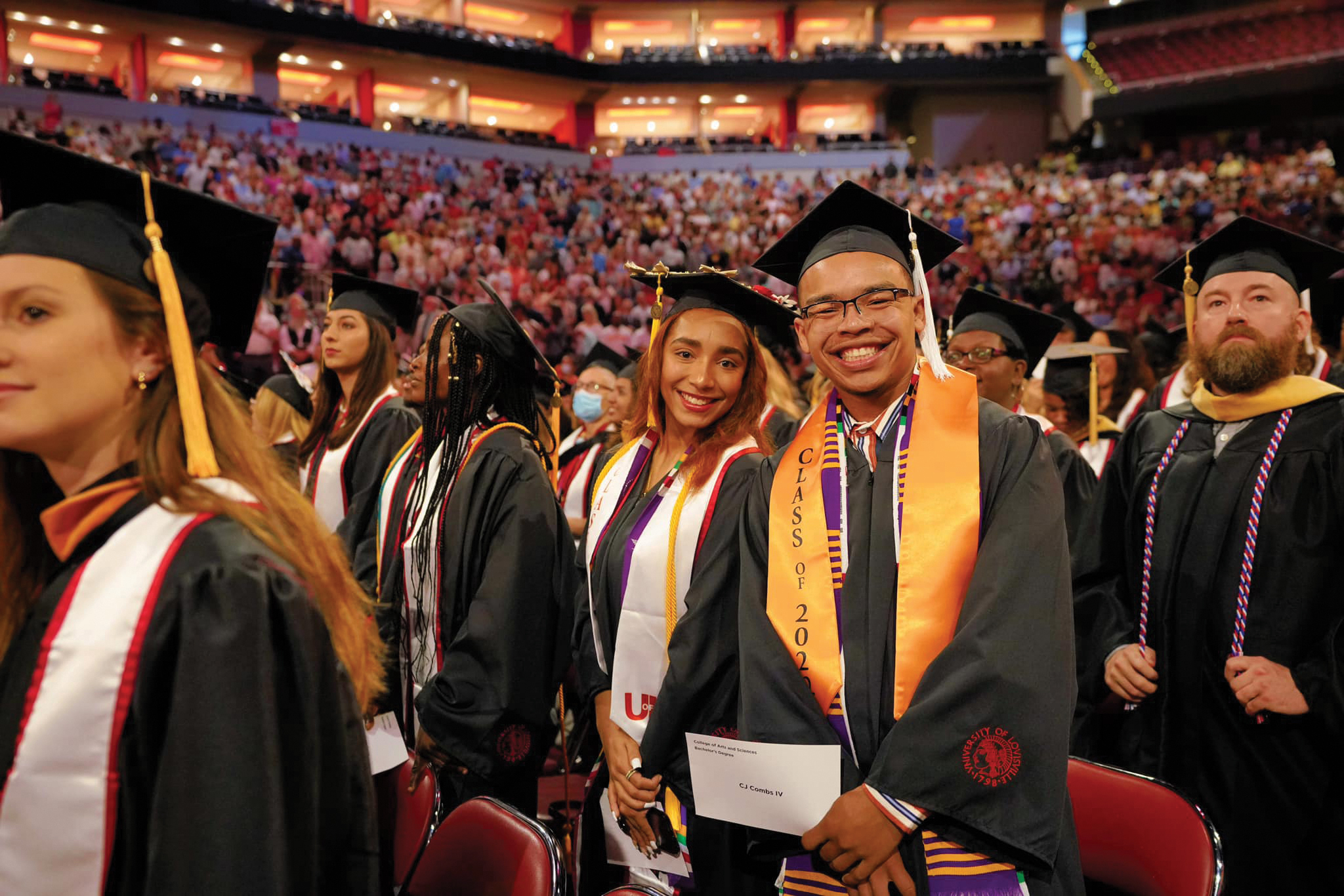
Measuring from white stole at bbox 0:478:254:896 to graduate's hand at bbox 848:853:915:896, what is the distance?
1244 mm

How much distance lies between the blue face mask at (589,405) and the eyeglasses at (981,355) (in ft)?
10.6

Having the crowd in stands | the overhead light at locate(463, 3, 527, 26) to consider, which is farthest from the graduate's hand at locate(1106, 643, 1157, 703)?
the overhead light at locate(463, 3, 527, 26)

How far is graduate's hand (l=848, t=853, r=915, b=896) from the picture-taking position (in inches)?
68.4

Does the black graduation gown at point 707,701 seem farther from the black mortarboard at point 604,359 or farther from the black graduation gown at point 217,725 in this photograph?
the black mortarboard at point 604,359

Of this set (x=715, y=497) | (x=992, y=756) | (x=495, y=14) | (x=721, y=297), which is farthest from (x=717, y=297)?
(x=495, y=14)

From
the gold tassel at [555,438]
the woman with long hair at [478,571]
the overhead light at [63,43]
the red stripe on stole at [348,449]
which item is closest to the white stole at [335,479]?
the red stripe on stole at [348,449]

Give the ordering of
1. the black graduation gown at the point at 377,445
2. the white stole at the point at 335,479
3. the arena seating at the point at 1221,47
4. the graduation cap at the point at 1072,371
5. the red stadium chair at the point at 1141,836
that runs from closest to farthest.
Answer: the red stadium chair at the point at 1141,836
the black graduation gown at the point at 377,445
the white stole at the point at 335,479
the graduation cap at the point at 1072,371
the arena seating at the point at 1221,47

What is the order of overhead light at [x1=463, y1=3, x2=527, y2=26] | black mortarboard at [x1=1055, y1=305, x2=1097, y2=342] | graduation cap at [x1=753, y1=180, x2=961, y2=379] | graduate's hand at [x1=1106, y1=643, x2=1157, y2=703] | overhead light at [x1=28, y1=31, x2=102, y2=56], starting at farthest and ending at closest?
overhead light at [x1=463, y1=3, x2=527, y2=26]
overhead light at [x1=28, y1=31, x2=102, y2=56]
black mortarboard at [x1=1055, y1=305, x2=1097, y2=342]
graduate's hand at [x1=1106, y1=643, x2=1157, y2=703]
graduation cap at [x1=753, y1=180, x2=961, y2=379]

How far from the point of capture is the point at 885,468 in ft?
6.70

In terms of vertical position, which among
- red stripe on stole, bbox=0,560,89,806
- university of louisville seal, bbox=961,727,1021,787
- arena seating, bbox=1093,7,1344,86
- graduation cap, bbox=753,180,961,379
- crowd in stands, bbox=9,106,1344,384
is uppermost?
arena seating, bbox=1093,7,1344,86

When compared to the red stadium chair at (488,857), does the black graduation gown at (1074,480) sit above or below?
above

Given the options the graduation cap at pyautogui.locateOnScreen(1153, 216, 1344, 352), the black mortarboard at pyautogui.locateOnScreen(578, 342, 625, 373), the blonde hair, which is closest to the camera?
the blonde hair

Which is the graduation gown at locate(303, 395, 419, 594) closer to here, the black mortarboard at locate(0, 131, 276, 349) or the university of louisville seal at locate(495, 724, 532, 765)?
the university of louisville seal at locate(495, 724, 532, 765)

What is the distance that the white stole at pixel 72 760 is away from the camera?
1175 mm
